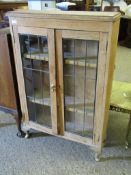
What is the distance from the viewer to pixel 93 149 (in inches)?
64.0

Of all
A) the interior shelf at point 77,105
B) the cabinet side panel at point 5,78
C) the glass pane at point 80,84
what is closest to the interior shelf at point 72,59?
the glass pane at point 80,84

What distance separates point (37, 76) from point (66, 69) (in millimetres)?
275

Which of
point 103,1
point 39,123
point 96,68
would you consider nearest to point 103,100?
point 96,68

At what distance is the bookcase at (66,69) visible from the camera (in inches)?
47.7

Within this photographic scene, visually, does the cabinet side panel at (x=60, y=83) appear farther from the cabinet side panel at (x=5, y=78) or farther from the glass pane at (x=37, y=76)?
the cabinet side panel at (x=5, y=78)

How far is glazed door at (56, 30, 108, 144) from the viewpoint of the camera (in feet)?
4.17

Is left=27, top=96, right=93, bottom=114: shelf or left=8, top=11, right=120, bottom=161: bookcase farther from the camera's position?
left=27, top=96, right=93, bottom=114: shelf

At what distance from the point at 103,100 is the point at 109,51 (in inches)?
13.9

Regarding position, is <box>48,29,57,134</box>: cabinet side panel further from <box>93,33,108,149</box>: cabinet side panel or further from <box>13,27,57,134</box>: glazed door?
<box>93,33,108,149</box>: cabinet side panel

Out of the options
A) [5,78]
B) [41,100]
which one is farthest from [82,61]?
[5,78]

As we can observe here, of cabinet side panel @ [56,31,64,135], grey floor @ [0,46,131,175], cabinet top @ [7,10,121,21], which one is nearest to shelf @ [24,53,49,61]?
cabinet side panel @ [56,31,64,135]

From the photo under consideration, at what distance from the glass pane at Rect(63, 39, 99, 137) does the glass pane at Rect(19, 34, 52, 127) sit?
0.53 feet

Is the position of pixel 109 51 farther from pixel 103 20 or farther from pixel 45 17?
pixel 45 17

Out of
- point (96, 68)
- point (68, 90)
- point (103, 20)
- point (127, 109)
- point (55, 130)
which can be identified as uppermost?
point (103, 20)
